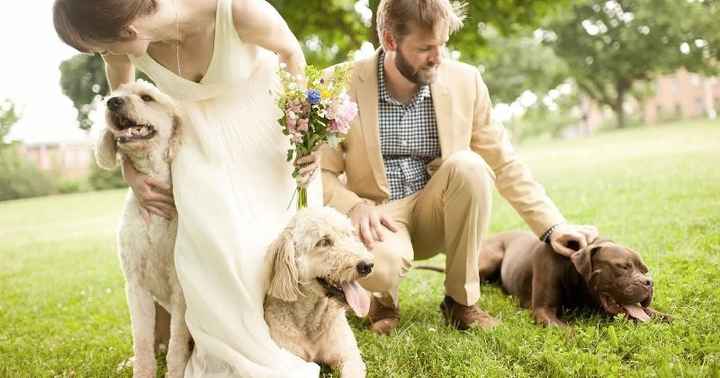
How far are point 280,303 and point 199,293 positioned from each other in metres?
0.39

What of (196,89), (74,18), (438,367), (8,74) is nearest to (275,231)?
(196,89)

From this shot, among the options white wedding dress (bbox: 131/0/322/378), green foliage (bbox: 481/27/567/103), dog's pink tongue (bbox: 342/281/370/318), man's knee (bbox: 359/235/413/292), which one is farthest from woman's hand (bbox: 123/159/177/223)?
green foliage (bbox: 481/27/567/103)

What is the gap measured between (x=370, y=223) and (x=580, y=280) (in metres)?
1.35

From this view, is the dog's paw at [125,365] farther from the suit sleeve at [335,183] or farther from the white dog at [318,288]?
the suit sleeve at [335,183]

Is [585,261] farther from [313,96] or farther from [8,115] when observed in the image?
[8,115]

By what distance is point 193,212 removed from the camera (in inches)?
123

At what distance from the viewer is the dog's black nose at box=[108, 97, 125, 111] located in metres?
3.13

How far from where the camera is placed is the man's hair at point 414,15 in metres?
3.84

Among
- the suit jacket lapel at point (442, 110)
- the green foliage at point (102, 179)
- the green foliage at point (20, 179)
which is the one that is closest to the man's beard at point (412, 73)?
the suit jacket lapel at point (442, 110)

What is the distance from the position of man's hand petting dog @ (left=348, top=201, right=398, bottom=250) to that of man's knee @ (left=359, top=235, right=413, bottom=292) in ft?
0.17

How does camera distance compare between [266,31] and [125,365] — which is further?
[125,365]

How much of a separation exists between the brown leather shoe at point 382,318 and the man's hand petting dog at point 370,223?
56cm

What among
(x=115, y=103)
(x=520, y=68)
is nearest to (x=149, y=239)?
(x=115, y=103)

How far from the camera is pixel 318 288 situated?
314cm
